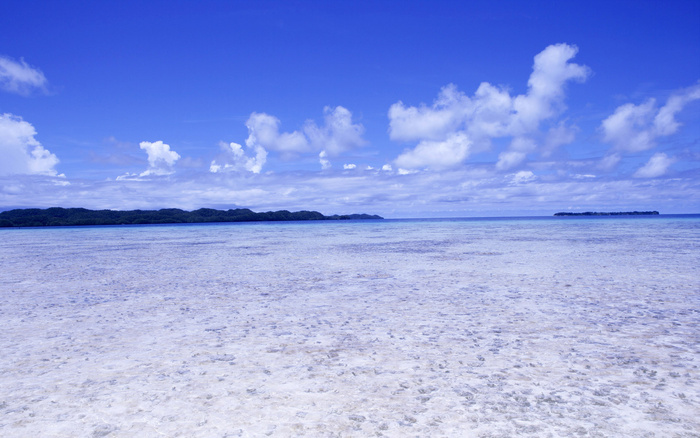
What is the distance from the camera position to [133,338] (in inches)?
293

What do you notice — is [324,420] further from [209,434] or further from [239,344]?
[239,344]

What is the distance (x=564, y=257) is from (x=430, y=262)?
255 inches

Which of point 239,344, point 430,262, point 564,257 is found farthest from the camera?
point 564,257

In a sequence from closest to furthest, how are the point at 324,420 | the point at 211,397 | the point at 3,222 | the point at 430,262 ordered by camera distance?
1. the point at 324,420
2. the point at 211,397
3. the point at 430,262
4. the point at 3,222

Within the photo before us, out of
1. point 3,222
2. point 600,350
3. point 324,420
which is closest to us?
point 324,420

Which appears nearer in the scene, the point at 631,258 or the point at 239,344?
the point at 239,344

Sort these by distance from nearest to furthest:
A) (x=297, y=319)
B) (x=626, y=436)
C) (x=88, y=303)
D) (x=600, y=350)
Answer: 1. (x=626, y=436)
2. (x=600, y=350)
3. (x=297, y=319)
4. (x=88, y=303)

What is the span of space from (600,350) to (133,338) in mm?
7333

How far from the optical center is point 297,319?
8680mm

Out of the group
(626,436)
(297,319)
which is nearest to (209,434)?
(626,436)

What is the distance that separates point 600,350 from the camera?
20.8 ft

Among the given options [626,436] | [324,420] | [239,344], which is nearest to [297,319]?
[239,344]

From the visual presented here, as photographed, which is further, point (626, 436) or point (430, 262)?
point (430, 262)

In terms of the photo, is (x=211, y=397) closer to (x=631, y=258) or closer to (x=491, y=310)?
(x=491, y=310)
